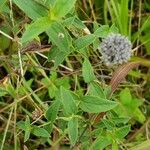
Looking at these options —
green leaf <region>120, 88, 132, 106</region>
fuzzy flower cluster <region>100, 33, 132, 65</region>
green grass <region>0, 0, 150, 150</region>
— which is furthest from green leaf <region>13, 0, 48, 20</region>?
green leaf <region>120, 88, 132, 106</region>

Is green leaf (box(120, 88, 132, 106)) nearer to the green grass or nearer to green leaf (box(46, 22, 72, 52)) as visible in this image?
the green grass

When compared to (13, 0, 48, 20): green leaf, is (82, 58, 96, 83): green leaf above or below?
below

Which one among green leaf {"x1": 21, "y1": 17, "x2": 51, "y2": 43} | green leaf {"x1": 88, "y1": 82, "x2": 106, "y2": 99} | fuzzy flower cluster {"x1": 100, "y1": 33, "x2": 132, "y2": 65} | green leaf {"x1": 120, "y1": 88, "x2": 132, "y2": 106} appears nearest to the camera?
green leaf {"x1": 21, "y1": 17, "x2": 51, "y2": 43}

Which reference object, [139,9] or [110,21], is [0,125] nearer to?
[110,21]

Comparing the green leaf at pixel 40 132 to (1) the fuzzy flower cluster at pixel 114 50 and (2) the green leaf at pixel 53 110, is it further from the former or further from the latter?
(1) the fuzzy flower cluster at pixel 114 50

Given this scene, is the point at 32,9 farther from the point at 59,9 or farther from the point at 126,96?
the point at 126,96

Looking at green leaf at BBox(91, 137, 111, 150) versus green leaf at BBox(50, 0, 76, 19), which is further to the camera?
green leaf at BBox(91, 137, 111, 150)
